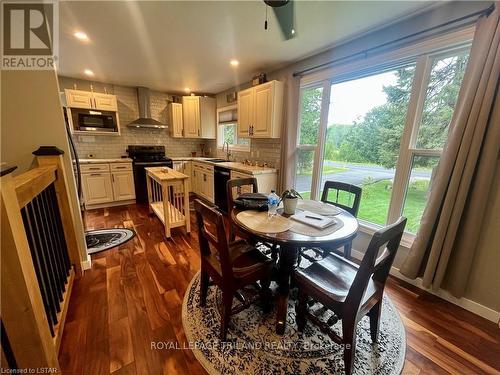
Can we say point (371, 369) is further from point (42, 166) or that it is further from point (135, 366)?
point (42, 166)

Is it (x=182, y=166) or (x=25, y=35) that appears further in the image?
(x=182, y=166)

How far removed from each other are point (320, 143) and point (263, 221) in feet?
6.03

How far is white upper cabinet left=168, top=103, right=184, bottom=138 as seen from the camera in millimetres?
4901

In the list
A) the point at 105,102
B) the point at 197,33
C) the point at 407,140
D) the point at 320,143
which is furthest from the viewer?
the point at 105,102

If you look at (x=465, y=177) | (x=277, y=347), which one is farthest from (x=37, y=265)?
(x=465, y=177)

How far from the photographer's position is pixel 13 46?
1686 millimetres

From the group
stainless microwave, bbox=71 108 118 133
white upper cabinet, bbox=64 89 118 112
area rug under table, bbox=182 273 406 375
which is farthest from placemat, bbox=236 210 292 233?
white upper cabinet, bbox=64 89 118 112

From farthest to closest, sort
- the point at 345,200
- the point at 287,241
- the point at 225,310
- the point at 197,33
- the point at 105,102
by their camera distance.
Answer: the point at 105,102, the point at 345,200, the point at 197,33, the point at 225,310, the point at 287,241

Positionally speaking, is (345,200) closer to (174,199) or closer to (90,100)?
(174,199)

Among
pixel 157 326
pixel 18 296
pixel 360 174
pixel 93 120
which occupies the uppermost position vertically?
pixel 93 120

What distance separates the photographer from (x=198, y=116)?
193 inches

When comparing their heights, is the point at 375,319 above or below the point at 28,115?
below

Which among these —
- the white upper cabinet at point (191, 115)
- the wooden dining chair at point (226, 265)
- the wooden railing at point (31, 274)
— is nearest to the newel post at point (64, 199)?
the wooden railing at point (31, 274)

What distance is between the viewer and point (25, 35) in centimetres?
176
